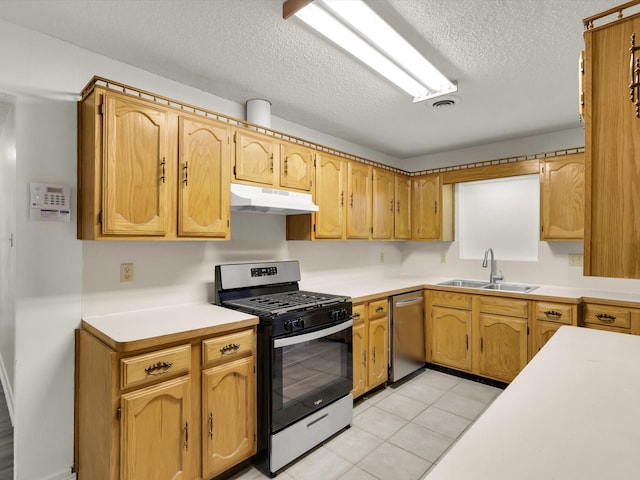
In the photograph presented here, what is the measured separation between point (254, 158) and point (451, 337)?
2477 mm

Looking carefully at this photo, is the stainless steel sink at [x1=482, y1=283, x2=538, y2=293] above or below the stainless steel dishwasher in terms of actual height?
above

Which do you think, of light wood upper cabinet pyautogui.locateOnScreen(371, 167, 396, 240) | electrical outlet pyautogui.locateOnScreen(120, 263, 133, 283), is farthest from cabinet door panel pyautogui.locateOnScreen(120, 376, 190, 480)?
light wood upper cabinet pyautogui.locateOnScreen(371, 167, 396, 240)

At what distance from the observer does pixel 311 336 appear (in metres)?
2.19

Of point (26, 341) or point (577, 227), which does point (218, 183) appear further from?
point (577, 227)

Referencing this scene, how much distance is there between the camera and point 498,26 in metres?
1.74

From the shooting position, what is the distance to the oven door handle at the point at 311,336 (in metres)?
2.03

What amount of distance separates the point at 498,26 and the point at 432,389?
276cm

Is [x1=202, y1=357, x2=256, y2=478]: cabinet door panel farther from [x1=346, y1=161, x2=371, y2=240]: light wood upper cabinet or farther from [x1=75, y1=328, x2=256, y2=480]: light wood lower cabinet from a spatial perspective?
[x1=346, y1=161, x2=371, y2=240]: light wood upper cabinet

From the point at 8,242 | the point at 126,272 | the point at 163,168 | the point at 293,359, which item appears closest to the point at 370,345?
the point at 293,359

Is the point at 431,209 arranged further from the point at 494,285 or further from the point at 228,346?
the point at 228,346

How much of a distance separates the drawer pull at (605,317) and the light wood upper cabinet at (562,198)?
2.22ft

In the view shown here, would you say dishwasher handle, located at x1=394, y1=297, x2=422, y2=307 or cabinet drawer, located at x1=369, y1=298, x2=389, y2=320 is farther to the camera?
dishwasher handle, located at x1=394, y1=297, x2=422, y2=307

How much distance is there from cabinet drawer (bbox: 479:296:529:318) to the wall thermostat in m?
3.21

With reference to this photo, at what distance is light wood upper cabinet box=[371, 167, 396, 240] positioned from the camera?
11.4ft
